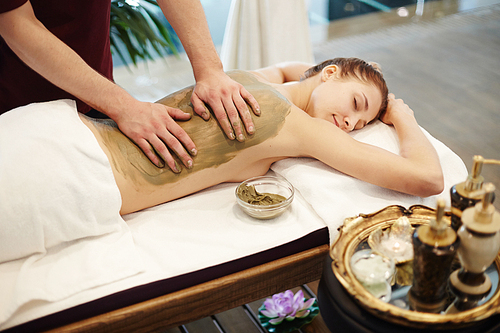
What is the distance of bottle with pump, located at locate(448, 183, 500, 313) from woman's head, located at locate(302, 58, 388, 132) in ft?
2.31

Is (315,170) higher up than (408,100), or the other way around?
(315,170)

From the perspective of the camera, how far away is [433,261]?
81cm

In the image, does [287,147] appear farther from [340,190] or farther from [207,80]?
[207,80]

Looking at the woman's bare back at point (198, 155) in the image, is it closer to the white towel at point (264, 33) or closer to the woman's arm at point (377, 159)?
the woman's arm at point (377, 159)

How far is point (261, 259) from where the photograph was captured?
1.20 meters

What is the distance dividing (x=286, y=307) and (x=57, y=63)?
1.09m

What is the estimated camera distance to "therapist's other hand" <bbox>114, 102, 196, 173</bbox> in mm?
1251

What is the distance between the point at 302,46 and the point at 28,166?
1.91 m

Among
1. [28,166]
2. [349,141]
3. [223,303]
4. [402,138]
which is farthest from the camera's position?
[402,138]

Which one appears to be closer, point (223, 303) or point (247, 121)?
point (223, 303)

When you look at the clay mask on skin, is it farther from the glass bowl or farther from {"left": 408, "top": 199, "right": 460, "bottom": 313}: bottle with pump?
{"left": 408, "top": 199, "right": 460, "bottom": 313}: bottle with pump

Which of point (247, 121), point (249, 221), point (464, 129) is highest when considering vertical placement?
point (247, 121)

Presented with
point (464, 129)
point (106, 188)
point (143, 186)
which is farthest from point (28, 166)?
point (464, 129)

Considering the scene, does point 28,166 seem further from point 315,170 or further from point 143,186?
point 315,170
